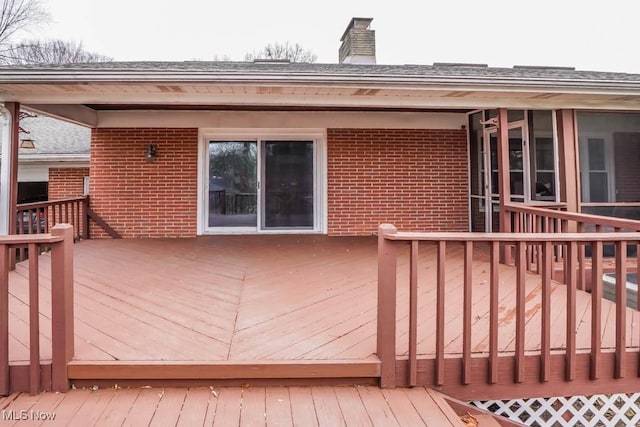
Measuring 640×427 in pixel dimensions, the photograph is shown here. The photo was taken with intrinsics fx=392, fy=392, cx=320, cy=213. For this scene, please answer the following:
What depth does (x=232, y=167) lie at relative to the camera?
291 inches

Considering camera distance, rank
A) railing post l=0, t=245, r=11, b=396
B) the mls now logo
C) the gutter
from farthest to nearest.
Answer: the gutter → railing post l=0, t=245, r=11, b=396 → the mls now logo

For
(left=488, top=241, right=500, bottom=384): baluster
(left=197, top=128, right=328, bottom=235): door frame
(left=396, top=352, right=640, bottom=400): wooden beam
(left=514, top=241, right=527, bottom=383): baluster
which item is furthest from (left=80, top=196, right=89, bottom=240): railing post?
(left=514, top=241, right=527, bottom=383): baluster

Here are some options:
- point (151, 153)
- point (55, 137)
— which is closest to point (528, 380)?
point (151, 153)

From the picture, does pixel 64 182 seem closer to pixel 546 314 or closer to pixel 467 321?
pixel 467 321

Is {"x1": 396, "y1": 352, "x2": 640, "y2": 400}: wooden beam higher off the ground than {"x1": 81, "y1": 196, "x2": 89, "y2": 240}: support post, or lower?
lower

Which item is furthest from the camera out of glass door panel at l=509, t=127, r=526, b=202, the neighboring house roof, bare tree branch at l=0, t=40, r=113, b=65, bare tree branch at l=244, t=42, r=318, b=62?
bare tree branch at l=244, t=42, r=318, b=62

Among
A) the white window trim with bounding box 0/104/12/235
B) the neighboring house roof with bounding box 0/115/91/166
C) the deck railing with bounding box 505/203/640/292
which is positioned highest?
the neighboring house roof with bounding box 0/115/91/166

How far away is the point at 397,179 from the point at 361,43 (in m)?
4.03

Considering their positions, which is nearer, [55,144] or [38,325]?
[38,325]

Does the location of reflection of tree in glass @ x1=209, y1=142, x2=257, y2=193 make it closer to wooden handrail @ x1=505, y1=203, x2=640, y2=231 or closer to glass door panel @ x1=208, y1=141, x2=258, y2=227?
glass door panel @ x1=208, y1=141, x2=258, y2=227

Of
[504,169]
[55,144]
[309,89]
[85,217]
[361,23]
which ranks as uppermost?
[361,23]

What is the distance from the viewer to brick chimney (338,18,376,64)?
943 cm

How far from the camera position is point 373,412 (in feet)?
6.60

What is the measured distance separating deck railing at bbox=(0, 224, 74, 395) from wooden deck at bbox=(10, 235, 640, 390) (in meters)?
0.11
